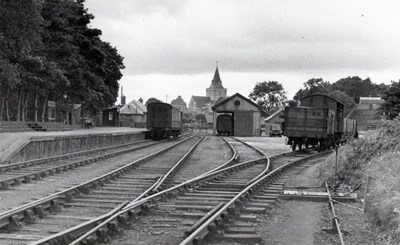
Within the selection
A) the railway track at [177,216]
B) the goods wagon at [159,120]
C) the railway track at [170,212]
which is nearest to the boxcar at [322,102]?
the goods wagon at [159,120]

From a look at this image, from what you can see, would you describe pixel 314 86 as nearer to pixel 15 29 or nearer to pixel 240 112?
pixel 240 112

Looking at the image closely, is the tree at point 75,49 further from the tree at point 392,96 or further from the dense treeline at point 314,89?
the dense treeline at point 314,89

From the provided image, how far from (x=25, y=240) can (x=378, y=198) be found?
6.25 meters

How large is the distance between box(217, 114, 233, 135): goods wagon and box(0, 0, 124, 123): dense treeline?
653 inches

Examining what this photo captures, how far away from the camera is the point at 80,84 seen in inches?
1455

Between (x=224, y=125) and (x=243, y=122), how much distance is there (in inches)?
104

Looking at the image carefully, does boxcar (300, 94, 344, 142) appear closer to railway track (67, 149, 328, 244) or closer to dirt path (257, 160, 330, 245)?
railway track (67, 149, 328, 244)

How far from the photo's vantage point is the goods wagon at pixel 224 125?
61.6 m

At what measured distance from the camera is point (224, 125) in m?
61.7

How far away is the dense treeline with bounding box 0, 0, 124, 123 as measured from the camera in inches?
859

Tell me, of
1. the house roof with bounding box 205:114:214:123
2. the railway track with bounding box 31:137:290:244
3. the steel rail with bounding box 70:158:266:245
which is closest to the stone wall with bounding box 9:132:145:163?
the steel rail with bounding box 70:158:266:245

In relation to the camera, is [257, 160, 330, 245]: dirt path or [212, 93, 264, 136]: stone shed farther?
[212, 93, 264, 136]: stone shed

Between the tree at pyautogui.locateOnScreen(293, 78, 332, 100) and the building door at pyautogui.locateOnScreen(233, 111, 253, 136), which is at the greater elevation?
the tree at pyautogui.locateOnScreen(293, 78, 332, 100)

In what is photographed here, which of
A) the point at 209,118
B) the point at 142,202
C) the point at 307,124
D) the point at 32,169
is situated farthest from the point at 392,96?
the point at 209,118
